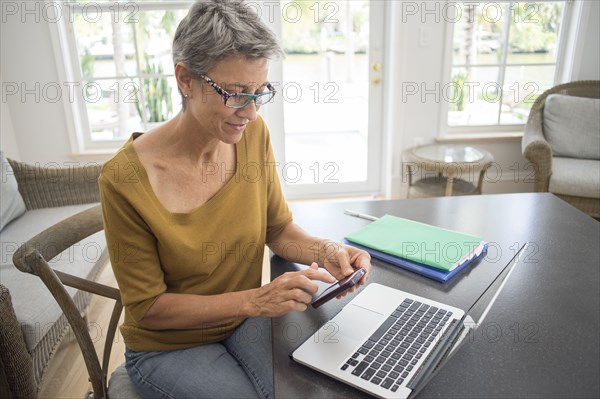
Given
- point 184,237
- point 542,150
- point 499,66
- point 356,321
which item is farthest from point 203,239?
point 499,66

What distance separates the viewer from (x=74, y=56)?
10.3ft

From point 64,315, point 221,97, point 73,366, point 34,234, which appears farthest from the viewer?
point 34,234

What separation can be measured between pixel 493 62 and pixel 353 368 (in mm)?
3150

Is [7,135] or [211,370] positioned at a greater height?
[7,135]

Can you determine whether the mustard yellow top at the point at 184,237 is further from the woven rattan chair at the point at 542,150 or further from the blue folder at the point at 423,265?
the woven rattan chair at the point at 542,150

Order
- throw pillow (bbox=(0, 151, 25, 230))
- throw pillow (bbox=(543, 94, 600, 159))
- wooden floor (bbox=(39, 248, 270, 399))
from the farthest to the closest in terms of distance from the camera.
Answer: throw pillow (bbox=(543, 94, 600, 159)) < throw pillow (bbox=(0, 151, 25, 230)) < wooden floor (bbox=(39, 248, 270, 399))

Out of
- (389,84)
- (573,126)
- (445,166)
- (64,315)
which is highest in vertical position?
(389,84)

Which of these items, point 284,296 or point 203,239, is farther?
point 203,239

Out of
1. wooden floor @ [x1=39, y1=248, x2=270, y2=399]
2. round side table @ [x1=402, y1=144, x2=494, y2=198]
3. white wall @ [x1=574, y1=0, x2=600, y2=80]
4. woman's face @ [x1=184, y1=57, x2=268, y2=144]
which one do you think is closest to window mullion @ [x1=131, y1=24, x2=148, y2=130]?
wooden floor @ [x1=39, y1=248, x2=270, y2=399]

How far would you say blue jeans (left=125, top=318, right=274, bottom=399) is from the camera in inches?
38.8

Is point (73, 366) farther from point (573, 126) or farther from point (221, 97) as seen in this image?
point (573, 126)

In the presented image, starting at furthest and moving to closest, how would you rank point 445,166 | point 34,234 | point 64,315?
1. point 445,166
2. point 34,234
3. point 64,315

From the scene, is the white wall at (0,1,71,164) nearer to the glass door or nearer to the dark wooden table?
the glass door

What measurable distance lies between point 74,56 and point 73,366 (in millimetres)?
2077
